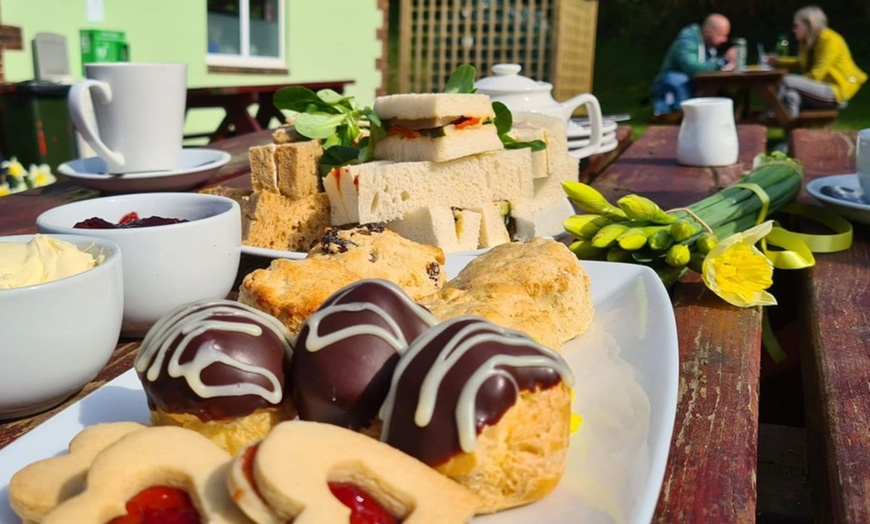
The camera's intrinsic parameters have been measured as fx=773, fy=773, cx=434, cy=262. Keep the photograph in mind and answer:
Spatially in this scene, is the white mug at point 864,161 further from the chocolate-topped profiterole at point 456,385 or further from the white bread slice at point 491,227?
the chocolate-topped profiterole at point 456,385

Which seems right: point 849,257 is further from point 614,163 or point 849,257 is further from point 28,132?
point 28,132

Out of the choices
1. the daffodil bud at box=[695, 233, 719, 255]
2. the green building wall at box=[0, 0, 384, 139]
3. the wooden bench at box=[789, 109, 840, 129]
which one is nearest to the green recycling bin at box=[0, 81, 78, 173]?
the green building wall at box=[0, 0, 384, 139]

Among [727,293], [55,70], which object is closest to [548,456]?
[727,293]

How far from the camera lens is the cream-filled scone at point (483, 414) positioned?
2.77ft

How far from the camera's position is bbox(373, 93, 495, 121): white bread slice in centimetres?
195

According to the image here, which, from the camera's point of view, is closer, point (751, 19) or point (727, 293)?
point (727, 293)

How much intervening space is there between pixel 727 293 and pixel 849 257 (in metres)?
0.61

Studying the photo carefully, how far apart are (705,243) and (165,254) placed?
45.6 inches

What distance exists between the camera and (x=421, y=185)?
197 centimetres

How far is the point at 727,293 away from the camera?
161cm

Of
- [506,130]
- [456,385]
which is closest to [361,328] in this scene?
[456,385]

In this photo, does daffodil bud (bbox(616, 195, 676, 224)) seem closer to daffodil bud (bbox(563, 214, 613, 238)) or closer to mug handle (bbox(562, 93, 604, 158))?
daffodil bud (bbox(563, 214, 613, 238))

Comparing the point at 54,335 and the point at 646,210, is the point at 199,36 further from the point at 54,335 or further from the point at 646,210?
the point at 54,335

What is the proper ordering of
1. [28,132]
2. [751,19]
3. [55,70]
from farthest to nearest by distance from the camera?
[751,19], [55,70], [28,132]
